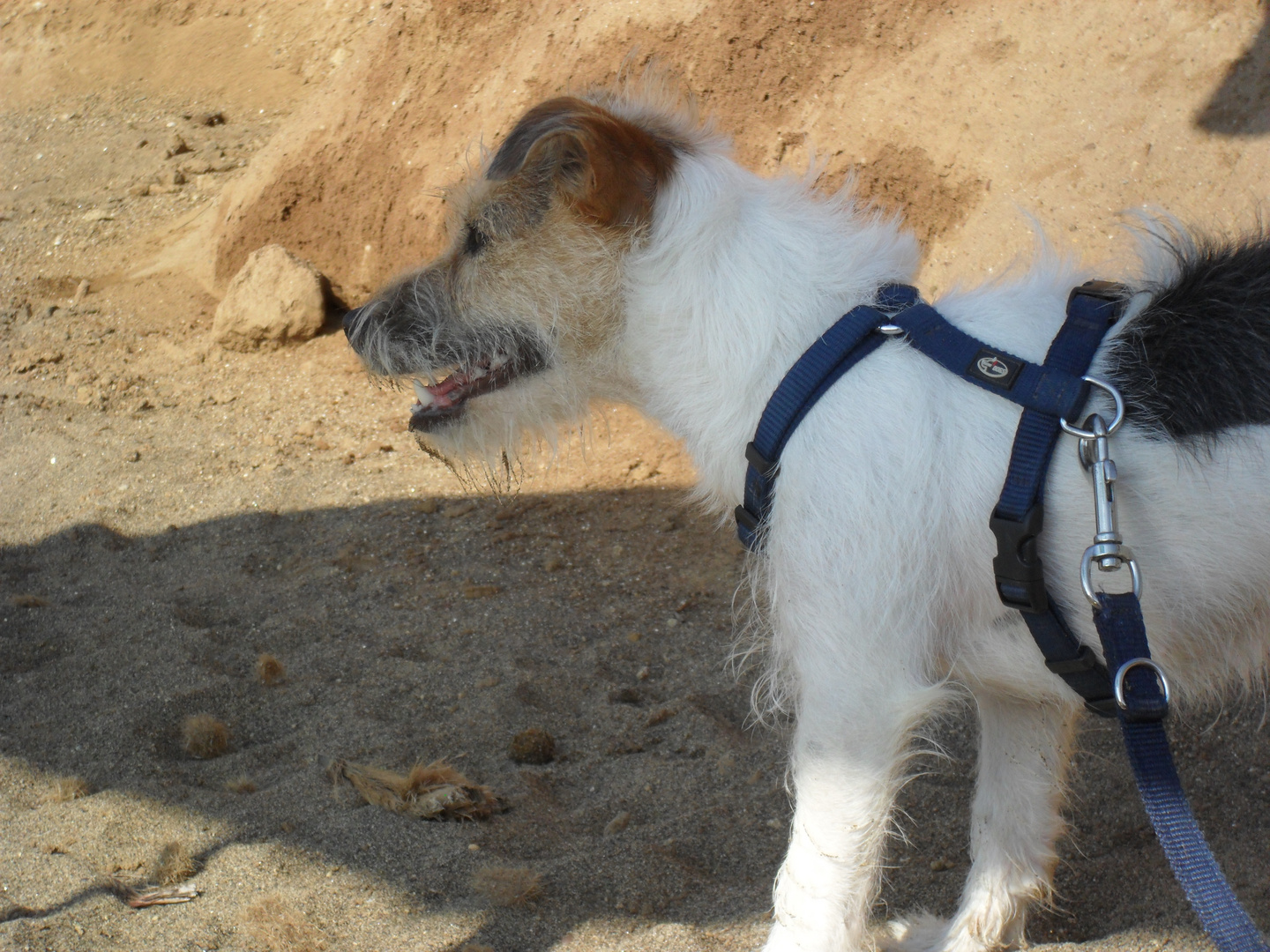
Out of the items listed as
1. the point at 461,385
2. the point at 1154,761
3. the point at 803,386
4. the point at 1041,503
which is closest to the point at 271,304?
the point at 461,385

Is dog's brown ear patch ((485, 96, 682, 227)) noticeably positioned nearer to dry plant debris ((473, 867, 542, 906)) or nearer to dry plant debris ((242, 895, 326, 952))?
dry plant debris ((473, 867, 542, 906))

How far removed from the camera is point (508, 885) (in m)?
2.87

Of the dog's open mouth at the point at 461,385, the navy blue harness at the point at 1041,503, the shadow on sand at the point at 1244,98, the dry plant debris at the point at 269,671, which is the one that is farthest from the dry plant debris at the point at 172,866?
the shadow on sand at the point at 1244,98

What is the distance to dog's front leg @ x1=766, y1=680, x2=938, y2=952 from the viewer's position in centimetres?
216

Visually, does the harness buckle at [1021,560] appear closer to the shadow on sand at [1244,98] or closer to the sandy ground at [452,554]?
the sandy ground at [452,554]

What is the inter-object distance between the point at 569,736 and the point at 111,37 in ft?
32.5

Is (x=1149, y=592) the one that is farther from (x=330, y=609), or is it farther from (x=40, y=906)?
(x=330, y=609)

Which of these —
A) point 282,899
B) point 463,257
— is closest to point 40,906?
point 282,899

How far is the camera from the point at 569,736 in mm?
3785

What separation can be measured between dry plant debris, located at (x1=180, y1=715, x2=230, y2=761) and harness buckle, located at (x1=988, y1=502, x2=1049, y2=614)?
8.99ft

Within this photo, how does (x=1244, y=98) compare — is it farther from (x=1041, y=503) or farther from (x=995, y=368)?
(x=1041, y=503)

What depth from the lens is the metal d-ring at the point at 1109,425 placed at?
1.96 metres

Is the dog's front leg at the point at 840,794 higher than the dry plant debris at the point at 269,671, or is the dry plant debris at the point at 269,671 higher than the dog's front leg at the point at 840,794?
the dog's front leg at the point at 840,794

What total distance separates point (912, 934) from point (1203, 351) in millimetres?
1765
